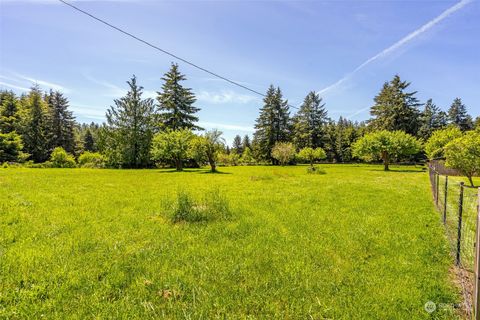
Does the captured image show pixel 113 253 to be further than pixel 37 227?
No

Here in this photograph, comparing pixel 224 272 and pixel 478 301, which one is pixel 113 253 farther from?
pixel 478 301

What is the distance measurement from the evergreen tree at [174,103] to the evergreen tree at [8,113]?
23.6 meters

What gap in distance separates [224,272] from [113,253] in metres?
2.08

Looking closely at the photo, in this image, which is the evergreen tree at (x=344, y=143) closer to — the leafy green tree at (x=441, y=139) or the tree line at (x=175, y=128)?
the tree line at (x=175, y=128)

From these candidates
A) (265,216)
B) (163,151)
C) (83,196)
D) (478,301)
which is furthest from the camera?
(163,151)

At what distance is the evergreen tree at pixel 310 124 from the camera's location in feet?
182

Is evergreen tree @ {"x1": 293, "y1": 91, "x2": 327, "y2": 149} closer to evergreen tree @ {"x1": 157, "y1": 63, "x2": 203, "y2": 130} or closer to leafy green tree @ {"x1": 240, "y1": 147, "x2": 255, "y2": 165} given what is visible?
leafy green tree @ {"x1": 240, "y1": 147, "x2": 255, "y2": 165}

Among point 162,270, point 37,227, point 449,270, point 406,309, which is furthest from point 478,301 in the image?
point 37,227

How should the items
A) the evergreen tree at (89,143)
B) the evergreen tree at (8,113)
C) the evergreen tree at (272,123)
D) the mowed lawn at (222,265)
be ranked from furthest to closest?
1. the evergreen tree at (89,143)
2. the evergreen tree at (272,123)
3. the evergreen tree at (8,113)
4. the mowed lawn at (222,265)

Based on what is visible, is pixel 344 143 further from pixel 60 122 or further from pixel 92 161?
pixel 60 122

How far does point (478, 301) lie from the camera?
2.31 m

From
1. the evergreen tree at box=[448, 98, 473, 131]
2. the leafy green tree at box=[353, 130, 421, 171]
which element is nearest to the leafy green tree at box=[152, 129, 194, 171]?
the leafy green tree at box=[353, 130, 421, 171]

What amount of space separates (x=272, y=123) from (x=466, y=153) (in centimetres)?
4057

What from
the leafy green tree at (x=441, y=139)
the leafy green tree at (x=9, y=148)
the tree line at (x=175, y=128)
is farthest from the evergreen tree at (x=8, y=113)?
the leafy green tree at (x=441, y=139)
